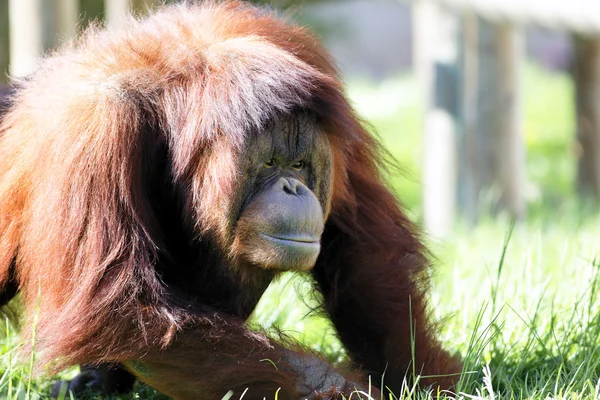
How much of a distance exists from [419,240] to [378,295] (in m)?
0.35

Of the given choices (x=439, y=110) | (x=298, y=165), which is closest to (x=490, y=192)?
(x=439, y=110)

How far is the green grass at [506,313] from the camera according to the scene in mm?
3188

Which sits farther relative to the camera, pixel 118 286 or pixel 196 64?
pixel 196 64

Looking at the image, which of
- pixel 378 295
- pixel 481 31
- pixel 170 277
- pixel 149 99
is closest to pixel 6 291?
pixel 170 277

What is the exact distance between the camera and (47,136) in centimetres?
310

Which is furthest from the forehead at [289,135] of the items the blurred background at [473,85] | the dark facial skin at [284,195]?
the blurred background at [473,85]

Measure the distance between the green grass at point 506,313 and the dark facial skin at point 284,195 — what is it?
490mm

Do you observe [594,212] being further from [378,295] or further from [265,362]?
[265,362]

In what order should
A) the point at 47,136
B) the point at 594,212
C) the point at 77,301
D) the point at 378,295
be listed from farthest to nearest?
the point at 594,212
the point at 378,295
the point at 47,136
the point at 77,301

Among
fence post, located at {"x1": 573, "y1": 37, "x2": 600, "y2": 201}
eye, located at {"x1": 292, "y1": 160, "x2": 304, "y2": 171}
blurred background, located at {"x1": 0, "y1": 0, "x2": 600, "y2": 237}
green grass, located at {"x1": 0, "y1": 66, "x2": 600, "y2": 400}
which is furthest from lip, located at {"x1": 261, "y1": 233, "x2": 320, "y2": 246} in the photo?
fence post, located at {"x1": 573, "y1": 37, "x2": 600, "y2": 201}

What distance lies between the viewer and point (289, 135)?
124 inches

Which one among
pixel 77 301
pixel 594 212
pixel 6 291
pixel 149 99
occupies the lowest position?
pixel 594 212

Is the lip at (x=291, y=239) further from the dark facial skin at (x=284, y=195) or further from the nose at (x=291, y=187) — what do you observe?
the nose at (x=291, y=187)

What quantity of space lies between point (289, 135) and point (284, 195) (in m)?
0.23
